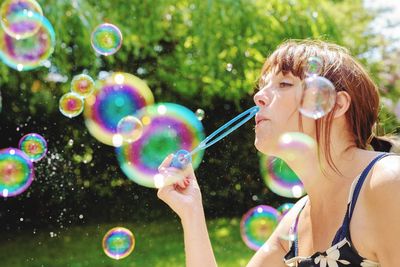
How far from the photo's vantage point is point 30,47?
4.67m

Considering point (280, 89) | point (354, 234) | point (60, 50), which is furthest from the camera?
point (60, 50)

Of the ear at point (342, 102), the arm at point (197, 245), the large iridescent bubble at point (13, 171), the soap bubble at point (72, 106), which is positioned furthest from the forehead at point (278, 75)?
the large iridescent bubble at point (13, 171)

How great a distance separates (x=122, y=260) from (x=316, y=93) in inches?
152

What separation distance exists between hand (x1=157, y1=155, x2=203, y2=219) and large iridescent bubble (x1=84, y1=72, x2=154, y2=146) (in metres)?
3.61

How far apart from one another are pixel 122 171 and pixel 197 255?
15.1 ft

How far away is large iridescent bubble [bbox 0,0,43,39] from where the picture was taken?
405cm

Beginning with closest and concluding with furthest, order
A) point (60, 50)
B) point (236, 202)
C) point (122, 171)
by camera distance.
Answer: point (60, 50) → point (122, 171) → point (236, 202)

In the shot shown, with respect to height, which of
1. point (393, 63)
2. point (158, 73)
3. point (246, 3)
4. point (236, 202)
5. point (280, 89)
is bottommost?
point (236, 202)

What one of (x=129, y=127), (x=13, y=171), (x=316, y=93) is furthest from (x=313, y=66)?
(x=13, y=171)

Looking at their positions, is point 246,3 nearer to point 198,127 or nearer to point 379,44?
point 198,127

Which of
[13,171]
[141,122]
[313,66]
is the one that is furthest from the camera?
[141,122]

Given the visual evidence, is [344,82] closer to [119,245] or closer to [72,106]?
[119,245]

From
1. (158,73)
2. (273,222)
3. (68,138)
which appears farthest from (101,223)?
(273,222)

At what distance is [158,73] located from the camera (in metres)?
6.25
